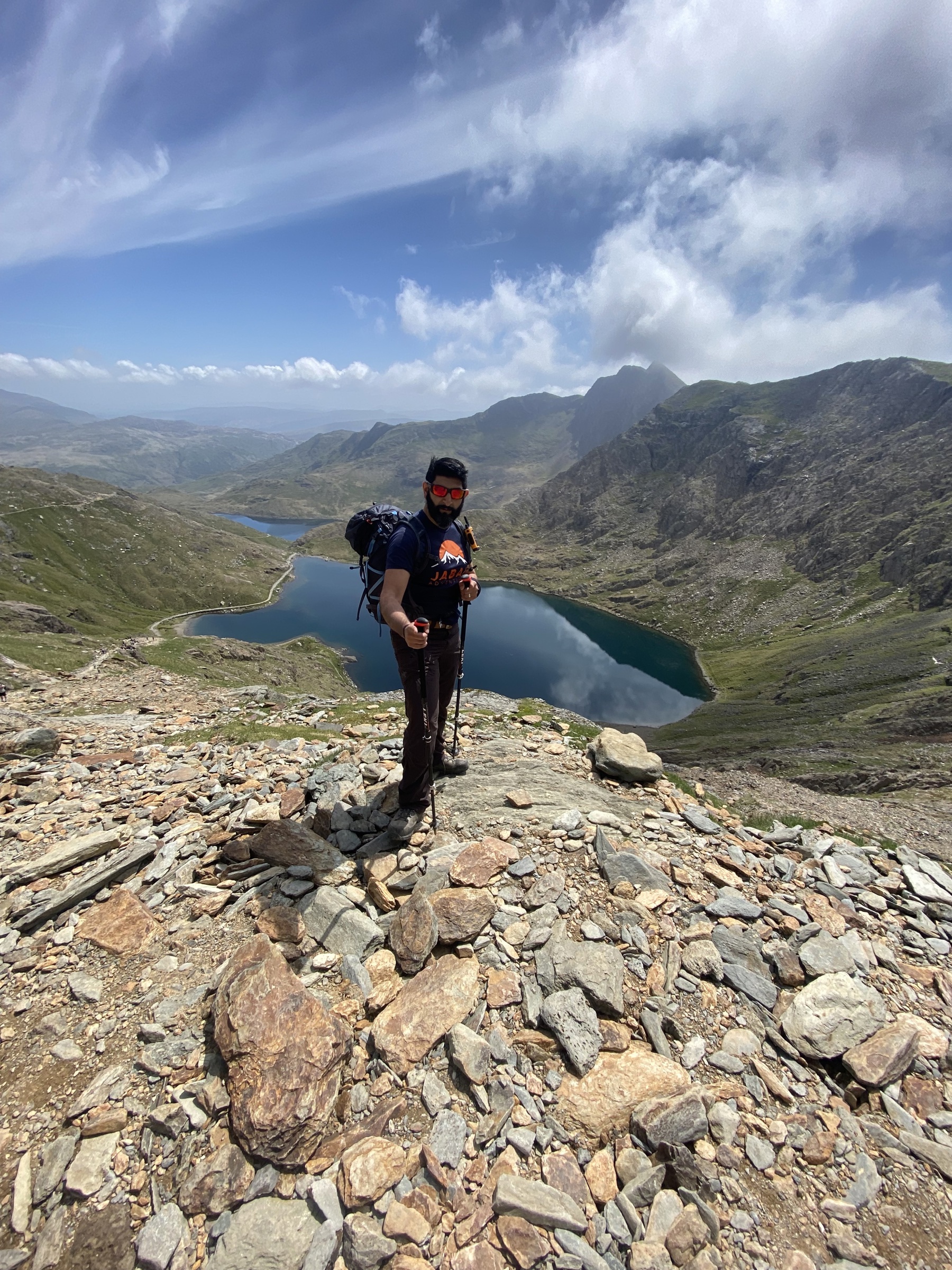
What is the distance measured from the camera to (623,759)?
1105 centimetres

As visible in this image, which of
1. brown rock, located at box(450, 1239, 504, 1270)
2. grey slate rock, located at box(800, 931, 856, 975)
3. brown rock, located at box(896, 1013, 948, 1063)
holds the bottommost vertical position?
brown rock, located at box(450, 1239, 504, 1270)

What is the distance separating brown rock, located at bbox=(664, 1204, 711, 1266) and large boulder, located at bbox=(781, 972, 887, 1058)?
2173 mm

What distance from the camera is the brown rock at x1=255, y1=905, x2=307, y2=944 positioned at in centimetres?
641

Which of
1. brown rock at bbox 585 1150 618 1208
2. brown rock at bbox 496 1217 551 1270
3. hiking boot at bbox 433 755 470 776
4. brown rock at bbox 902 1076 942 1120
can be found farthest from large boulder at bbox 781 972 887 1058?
hiking boot at bbox 433 755 470 776

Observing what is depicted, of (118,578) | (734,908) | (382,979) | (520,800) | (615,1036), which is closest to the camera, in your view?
(615,1036)

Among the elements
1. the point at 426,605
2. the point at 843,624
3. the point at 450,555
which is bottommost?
the point at 843,624

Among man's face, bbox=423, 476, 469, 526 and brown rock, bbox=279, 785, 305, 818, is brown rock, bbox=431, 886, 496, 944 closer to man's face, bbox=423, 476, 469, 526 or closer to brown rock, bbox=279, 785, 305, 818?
brown rock, bbox=279, 785, 305, 818

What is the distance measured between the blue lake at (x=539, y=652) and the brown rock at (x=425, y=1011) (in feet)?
280

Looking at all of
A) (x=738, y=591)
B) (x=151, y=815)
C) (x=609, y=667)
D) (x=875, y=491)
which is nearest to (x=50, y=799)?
(x=151, y=815)

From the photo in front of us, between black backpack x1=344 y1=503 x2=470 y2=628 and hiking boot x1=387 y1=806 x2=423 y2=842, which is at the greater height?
black backpack x1=344 y1=503 x2=470 y2=628

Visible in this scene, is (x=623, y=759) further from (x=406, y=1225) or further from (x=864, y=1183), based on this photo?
(x=406, y=1225)

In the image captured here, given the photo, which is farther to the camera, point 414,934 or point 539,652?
point 539,652

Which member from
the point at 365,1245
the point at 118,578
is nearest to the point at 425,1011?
the point at 365,1245

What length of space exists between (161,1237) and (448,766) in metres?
6.64
